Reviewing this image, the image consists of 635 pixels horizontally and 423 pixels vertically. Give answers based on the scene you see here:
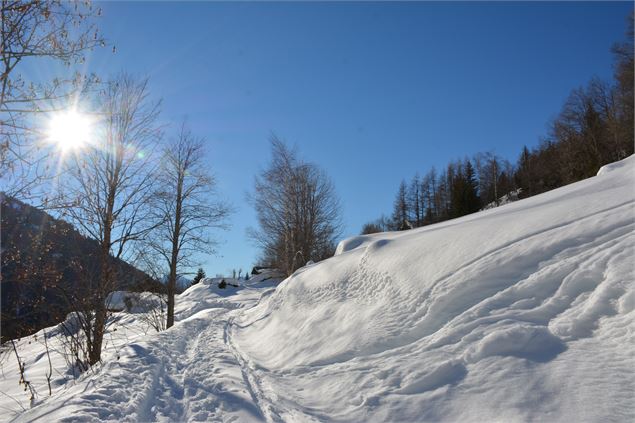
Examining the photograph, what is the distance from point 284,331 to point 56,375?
5527 millimetres

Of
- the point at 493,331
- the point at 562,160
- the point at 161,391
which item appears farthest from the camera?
the point at 562,160

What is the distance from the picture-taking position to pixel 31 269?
183 inches

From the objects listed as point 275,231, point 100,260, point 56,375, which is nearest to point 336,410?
point 100,260

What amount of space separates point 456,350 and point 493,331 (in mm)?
414

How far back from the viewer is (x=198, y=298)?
2709 centimetres

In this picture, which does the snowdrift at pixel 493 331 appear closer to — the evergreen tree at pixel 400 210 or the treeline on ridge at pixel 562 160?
the treeline on ridge at pixel 562 160

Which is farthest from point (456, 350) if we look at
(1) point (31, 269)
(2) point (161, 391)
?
(1) point (31, 269)

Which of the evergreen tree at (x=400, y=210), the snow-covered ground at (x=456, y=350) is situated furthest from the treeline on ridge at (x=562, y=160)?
the snow-covered ground at (x=456, y=350)

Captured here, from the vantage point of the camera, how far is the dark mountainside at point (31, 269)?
465 centimetres

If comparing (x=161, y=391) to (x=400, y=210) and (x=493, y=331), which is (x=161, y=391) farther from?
(x=400, y=210)

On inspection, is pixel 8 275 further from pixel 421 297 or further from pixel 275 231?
pixel 275 231

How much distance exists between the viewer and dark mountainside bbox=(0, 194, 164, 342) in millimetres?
4648

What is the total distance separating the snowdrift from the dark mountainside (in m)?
3.56

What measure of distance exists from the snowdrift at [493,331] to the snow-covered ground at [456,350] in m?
0.01
